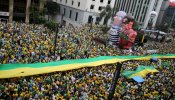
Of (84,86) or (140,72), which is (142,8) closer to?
(140,72)

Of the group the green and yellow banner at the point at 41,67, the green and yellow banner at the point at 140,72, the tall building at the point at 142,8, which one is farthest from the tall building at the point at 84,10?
the green and yellow banner at the point at 140,72

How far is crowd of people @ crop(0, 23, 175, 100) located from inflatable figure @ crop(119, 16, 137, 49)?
4.89 metres

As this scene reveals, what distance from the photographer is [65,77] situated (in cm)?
1786

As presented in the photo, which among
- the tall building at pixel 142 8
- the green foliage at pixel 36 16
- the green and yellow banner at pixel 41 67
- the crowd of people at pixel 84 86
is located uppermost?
the tall building at pixel 142 8

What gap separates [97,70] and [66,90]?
224 inches

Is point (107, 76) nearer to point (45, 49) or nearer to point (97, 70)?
point (97, 70)

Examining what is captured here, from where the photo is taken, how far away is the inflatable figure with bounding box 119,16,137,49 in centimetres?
3330

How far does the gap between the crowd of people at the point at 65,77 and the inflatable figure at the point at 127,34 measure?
16.0ft

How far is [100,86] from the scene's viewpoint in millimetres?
18000

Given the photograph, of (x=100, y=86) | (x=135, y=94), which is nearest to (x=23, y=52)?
(x=100, y=86)

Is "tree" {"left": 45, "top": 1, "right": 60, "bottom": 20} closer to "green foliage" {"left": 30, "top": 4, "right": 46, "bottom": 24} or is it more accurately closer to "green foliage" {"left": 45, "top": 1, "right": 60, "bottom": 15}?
"green foliage" {"left": 45, "top": 1, "right": 60, "bottom": 15}

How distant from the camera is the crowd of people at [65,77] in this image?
15398 mm

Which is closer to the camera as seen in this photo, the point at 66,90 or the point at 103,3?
the point at 66,90

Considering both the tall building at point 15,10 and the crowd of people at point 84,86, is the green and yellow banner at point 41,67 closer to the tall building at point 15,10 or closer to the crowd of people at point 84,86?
the crowd of people at point 84,86
